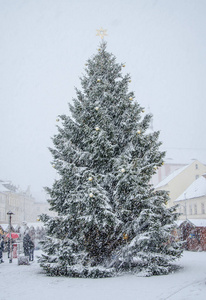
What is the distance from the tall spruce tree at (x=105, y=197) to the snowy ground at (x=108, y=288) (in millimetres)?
759

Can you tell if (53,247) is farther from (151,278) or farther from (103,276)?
(151,278)

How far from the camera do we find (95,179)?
10742mm

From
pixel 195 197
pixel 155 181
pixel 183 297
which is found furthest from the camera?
pixel 155 181

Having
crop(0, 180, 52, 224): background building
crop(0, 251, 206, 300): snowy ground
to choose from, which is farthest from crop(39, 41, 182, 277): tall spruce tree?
crop(0, 180, 52, 224): background building

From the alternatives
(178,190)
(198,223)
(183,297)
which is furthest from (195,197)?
(183,297)

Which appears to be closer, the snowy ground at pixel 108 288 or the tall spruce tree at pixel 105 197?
the snowy ground at pixel 108 288

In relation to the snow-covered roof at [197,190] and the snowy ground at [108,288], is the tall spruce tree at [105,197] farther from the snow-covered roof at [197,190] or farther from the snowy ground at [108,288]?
the snow-covered roof at [197,190]

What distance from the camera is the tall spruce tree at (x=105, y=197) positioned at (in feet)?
34.8

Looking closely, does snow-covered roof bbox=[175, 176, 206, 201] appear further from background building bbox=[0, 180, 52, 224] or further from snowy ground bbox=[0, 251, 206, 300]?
background building bbox=[0, 180, 52, 224]

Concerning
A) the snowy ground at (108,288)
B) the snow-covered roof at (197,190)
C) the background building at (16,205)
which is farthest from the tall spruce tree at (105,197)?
the background building at (16,205)

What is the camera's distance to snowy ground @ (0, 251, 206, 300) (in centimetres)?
773

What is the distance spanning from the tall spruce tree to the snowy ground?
759 millimetres

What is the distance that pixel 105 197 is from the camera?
10438 millimetres

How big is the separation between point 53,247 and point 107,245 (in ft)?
6.56
